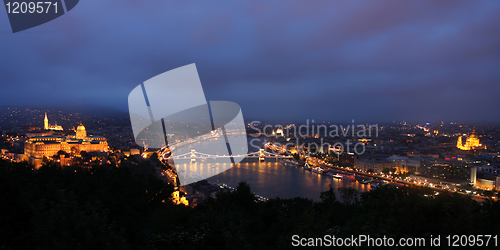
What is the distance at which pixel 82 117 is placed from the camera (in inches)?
777

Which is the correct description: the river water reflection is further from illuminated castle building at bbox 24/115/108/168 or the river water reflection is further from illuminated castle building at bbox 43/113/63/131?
illuminated castle building at bbox 43/113/63/131

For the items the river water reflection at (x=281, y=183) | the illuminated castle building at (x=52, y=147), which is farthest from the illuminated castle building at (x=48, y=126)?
the river water reflection at (x=281, y=183)

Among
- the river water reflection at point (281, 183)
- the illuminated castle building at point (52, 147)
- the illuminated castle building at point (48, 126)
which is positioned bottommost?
the river water reflection at point (281, 183)

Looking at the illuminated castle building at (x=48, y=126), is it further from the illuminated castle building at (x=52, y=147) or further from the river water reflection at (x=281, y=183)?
the river water reflection at (x=281, y=183)

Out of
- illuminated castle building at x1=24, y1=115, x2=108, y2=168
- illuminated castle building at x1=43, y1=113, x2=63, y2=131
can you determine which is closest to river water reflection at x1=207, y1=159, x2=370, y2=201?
illuminated castle building at x1=24, y1=115, x2=108, y2=168

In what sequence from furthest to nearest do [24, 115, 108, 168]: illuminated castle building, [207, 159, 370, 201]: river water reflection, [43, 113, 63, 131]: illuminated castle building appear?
1. [43, 113, 63, 131]: illuminated castle building
2. [24, 115, 108, 168]: illuminated castle building
3. [207, 159, 370, 201]: river water reflection

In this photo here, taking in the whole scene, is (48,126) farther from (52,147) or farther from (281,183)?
(281,183)

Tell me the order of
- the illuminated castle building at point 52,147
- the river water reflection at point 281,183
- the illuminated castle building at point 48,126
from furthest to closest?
the illuminated castle building at point 48,126
the illuminated castle building at point 52,147
the river water reflection at point 281,183

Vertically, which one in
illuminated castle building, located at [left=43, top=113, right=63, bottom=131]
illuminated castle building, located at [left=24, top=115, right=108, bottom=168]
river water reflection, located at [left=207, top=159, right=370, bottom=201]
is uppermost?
illuminated castle building, located at [left=43, top=113, right=63, bottom=131]

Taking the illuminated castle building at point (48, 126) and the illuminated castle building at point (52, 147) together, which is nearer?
the illuminated castle building at point (52, 147)

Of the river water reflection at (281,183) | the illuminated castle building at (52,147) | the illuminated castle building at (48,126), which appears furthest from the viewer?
the illuminated castle building at (48,126)

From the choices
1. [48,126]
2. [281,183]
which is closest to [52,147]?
[48,126]

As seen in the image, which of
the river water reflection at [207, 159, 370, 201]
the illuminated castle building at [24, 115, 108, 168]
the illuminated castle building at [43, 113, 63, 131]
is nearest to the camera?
the river water reflection at [207, 159, 370, 201]

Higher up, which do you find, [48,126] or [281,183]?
[48,126]
